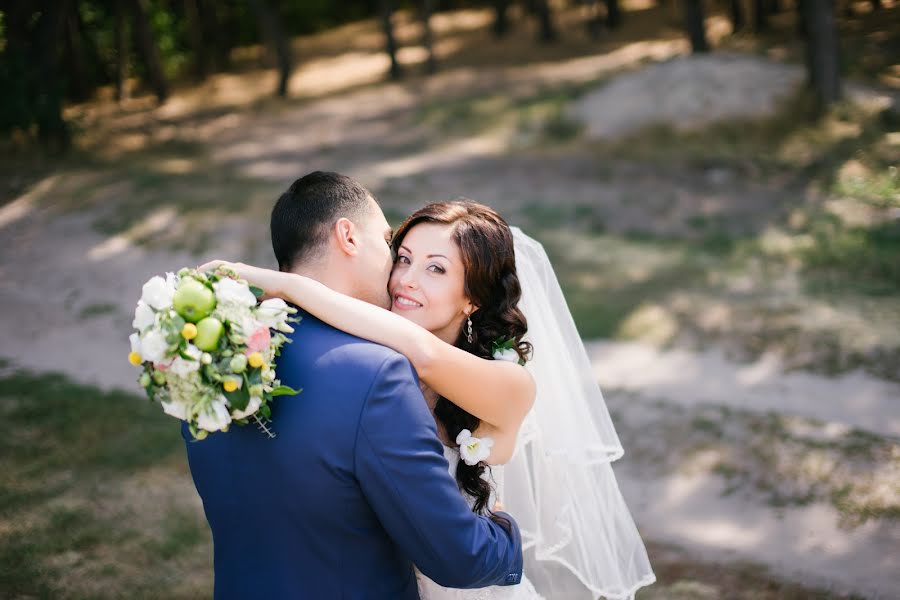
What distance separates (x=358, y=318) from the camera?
7.93ft

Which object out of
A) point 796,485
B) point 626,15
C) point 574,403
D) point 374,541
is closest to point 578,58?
point 626,15

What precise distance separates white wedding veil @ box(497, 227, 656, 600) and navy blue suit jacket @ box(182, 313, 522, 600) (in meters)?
1.25

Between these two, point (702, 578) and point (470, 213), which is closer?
point (470, 213)

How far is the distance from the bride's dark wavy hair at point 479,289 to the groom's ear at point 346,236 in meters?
0.38

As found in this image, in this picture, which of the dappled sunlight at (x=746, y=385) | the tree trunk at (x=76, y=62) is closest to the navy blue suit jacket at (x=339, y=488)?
the dappled sunlight at (x=746, y=385)

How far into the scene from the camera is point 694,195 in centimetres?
1226

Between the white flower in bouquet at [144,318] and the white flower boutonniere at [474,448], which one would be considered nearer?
the white flower in bouquet at [144,318]

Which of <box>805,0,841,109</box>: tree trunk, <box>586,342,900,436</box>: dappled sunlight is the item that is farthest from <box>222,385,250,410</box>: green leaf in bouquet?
<box>805,0,841,109</box>: tree trunk

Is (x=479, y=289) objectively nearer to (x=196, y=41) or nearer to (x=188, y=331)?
(x=188, y=331)

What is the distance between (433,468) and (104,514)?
13.6ft

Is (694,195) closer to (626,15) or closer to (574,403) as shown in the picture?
(574,403)

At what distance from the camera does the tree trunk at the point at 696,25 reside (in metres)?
17.8

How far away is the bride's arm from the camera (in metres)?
2.41

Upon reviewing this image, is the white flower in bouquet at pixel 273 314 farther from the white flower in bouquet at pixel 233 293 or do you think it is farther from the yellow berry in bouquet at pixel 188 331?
the yellow berry in bouquet at pixel 188 331
